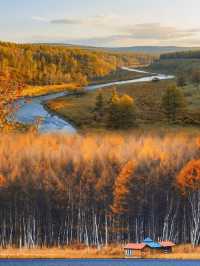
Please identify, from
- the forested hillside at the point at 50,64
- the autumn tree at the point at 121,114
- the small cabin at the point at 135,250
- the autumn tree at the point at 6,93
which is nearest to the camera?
the small cabin at the point at 135,250

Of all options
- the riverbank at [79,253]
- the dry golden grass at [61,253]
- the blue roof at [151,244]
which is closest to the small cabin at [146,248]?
the blue roof at [151,244]

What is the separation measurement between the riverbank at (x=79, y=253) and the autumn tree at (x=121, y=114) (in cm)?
4091

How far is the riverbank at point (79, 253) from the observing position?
33.9 meters

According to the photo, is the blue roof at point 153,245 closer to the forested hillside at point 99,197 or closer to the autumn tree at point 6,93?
the forested hillside at point 99,197

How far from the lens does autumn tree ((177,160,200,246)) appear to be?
3607 cm

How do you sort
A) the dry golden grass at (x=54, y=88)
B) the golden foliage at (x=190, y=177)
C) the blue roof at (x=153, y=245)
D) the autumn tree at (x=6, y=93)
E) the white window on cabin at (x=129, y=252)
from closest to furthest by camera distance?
the white window on cabin at (x=129, y=252), the blue roof at (x=153, y=245), the golden foliage at (x=190, y=177), the autumn tree at (x=6, y=93), the dry golden grass at (x=54, y=88)

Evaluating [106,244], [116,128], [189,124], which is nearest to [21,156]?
[106,244]

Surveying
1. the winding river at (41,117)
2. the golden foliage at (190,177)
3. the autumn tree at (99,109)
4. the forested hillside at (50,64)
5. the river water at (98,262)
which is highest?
the forested hillside at (50,64)

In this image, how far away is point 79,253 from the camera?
34.4m

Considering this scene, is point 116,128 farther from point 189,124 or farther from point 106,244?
point 106,244

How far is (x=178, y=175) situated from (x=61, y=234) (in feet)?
25.8

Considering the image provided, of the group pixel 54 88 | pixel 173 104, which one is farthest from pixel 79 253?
pixel 54 88

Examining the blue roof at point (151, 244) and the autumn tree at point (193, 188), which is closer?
the blue roof at point (151, 244)

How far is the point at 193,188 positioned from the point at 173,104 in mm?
51388
